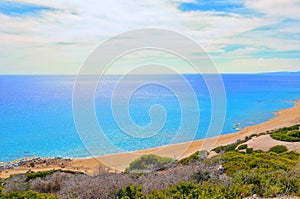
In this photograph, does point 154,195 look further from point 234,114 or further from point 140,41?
point 234,114

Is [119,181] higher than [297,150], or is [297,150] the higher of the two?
[119,181]

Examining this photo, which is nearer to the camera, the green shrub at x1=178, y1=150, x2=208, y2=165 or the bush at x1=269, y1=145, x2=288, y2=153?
the green shrub at x1=178, y1=150, x2=208, y2=165

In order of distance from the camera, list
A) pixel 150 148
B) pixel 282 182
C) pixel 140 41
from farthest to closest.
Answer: pixel 150 148 < pixel 140 41 < pixel 282 182

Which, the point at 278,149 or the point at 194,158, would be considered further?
the point at 278,149

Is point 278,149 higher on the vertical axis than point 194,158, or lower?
lower

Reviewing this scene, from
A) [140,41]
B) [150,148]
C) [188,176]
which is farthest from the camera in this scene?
[150,148]

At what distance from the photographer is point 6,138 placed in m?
35.5

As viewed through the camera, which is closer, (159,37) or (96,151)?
(159,37)

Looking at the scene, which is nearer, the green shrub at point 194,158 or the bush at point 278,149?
the green shrub at point 194,158

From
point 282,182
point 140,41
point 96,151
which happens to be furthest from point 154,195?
point 96,151

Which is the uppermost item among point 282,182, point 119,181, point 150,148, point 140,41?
point 140,41

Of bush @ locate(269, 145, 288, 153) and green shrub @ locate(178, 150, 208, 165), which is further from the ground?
green shrub @ locate(178, 150, 208, 165)

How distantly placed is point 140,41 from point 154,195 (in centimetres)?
437

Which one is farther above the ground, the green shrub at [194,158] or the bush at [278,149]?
the green shrub at [194,158]
